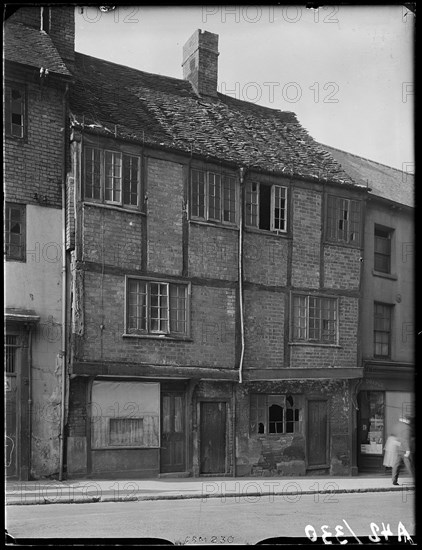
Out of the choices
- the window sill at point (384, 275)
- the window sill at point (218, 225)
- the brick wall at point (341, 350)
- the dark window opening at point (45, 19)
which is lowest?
the brick wall at point (341, 350)

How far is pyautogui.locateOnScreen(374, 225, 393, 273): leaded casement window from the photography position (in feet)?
18.1

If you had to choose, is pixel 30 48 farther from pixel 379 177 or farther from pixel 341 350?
pixel 341 350

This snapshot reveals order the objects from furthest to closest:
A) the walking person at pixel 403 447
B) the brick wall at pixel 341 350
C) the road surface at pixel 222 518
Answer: the brick wall at pixel 341 350 → the walking person at pixel 403 447 → the road surface at pixel 222 518

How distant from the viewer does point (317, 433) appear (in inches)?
218

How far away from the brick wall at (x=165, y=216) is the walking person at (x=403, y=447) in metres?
1.74

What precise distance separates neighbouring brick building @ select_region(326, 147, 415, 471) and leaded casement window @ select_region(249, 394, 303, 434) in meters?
0.41

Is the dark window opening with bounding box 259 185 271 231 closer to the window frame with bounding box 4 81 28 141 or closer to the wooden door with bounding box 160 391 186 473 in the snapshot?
the wooden door with bounding box 160 391 186 473

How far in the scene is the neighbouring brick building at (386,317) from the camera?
17.7 ft

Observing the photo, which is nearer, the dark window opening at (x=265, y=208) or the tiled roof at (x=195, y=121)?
the tiled roof at (x=195, y=121)

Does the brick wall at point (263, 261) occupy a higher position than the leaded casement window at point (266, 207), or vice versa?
the leaded casement window at point (266, 207)

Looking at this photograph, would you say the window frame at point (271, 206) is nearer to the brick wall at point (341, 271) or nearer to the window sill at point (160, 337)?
the brick wall at point (341, 271)

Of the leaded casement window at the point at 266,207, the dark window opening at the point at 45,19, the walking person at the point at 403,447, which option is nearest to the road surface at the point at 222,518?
the walking person at the point at 403,447

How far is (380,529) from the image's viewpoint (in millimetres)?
5238

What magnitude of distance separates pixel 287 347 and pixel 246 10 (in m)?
2.22
